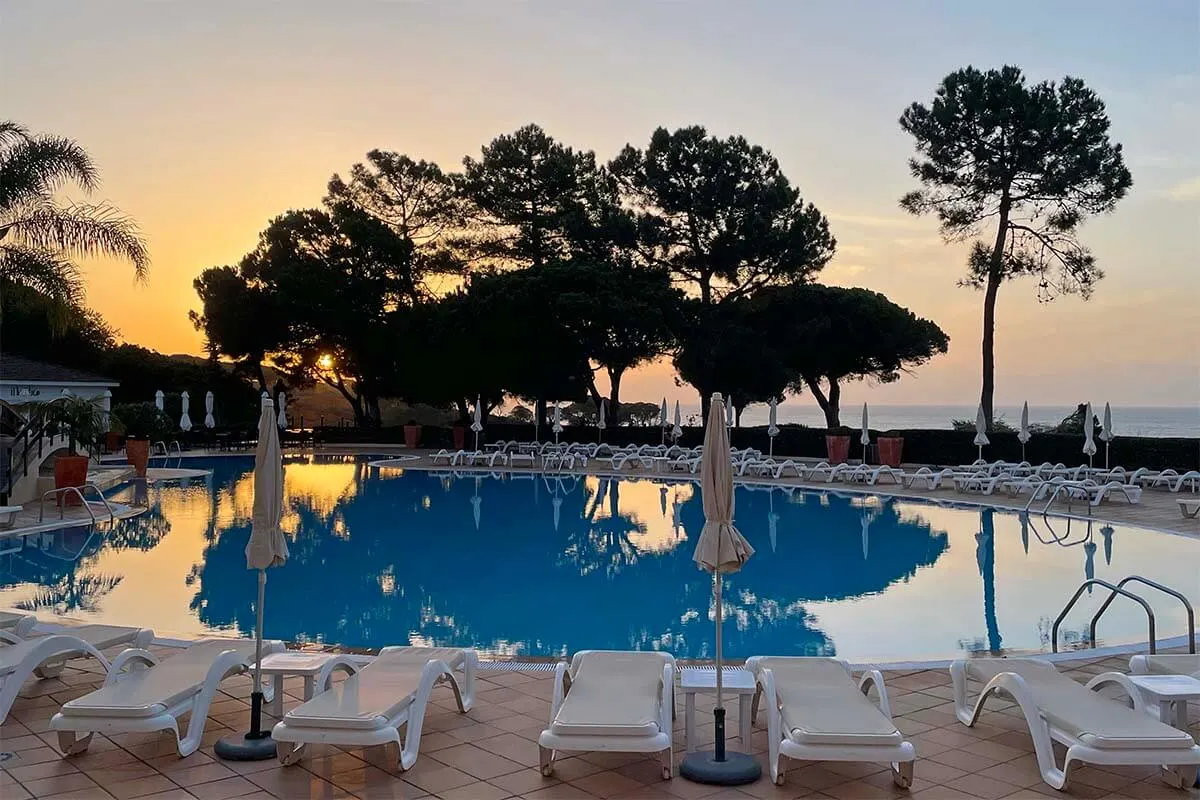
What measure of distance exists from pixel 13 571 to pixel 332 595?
12.3 feet

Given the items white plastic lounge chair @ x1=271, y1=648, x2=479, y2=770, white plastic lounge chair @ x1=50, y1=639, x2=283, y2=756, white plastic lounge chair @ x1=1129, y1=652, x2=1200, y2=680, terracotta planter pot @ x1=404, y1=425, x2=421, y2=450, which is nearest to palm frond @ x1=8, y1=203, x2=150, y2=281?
white plastic lounge chair @ x1=50, y1=639, x2=283, y2=756

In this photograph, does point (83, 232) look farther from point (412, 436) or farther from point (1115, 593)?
point (412, 436)

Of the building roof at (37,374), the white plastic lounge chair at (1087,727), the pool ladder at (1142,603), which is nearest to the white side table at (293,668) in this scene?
the white plastic lounge chair at (1087,727)

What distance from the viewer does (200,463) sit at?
24.8 metres

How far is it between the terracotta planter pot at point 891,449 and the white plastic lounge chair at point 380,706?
1866 cm

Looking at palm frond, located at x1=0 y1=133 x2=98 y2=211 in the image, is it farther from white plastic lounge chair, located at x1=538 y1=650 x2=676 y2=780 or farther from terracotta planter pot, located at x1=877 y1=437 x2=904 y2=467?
terracotta planter pot, located at x1=877 y1=437 x2=904 y2=467

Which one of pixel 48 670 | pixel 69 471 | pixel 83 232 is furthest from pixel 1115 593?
pixel 83 232

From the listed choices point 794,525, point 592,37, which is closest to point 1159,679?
point 794,525

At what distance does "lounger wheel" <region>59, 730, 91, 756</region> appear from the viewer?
168 inches

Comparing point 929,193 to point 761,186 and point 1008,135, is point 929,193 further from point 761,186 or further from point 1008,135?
point 761,186

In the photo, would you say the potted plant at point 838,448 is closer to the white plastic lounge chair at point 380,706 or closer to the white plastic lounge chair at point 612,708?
the white plastic lounge chair at point 612,708

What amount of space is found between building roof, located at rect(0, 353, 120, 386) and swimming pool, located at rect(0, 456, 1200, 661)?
9322 millimetres

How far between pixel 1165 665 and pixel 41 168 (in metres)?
15.5

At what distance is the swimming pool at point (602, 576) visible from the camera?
774 cm
